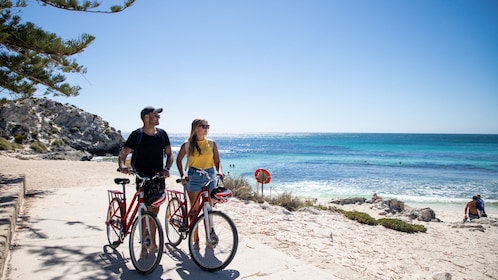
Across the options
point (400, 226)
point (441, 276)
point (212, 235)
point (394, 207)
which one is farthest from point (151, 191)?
point (394, 207)

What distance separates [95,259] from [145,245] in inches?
36.8

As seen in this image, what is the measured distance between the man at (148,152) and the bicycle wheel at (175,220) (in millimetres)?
449

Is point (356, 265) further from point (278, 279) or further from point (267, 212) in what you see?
point (267, 212)

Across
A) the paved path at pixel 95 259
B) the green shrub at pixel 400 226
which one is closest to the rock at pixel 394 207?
the green shrub at pixel 400 226

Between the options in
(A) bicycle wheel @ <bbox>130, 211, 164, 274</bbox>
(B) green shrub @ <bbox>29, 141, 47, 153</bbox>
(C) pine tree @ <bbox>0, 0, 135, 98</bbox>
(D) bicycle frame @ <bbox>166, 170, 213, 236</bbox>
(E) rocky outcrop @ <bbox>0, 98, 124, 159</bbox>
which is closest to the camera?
(A) bicycle wheel @ <bbox>130, 211, 164, 274</bbox>

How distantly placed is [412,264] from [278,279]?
10.3ft

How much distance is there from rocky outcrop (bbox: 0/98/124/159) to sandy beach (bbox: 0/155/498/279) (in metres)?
23.2

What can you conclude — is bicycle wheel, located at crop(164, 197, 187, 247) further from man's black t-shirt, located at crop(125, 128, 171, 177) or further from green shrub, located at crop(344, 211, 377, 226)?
green shrub, located at crop(344, 211, 377, 226)

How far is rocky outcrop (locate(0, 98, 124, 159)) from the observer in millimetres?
29228

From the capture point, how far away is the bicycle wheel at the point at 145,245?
10.8ft

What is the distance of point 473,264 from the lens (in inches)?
239

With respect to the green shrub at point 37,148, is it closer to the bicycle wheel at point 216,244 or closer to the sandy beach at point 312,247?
the sandy beach at point 312,247

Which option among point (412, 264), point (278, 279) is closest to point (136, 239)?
point (278, 279)

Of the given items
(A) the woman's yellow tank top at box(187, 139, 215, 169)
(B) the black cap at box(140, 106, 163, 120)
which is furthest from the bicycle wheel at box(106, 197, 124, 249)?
(B) the black cap at box(140, 106, 163, 120)
